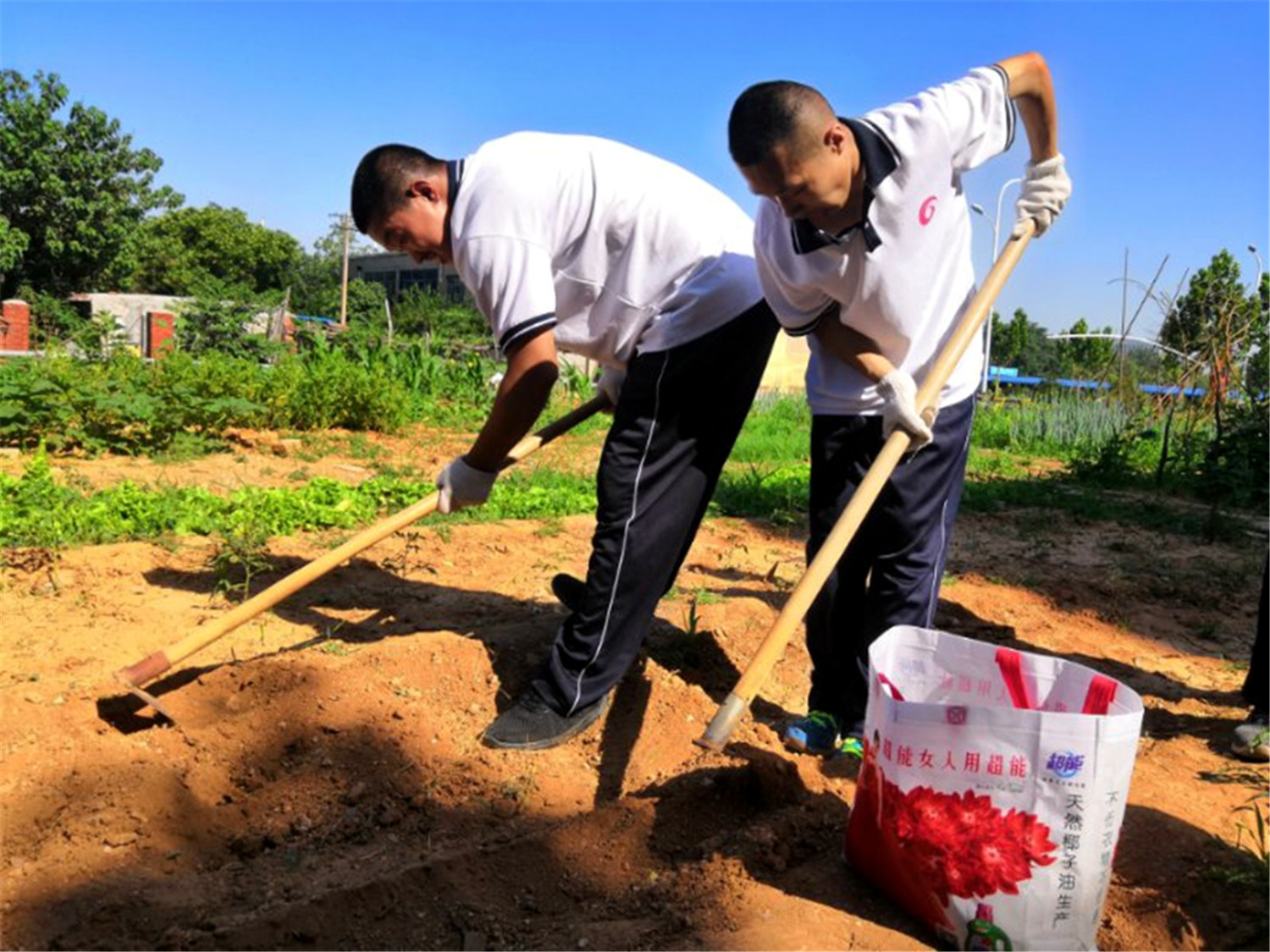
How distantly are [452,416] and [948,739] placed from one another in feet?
30.1

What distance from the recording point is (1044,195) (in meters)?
2.76

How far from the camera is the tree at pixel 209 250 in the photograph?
45.9m

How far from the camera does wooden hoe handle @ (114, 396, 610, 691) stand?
9.02 ft

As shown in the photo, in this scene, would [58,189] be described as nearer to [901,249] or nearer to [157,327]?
[157,327]

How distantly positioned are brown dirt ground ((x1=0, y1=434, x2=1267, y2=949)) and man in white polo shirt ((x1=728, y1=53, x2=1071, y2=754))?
43 cm

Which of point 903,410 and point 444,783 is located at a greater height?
point 903,410

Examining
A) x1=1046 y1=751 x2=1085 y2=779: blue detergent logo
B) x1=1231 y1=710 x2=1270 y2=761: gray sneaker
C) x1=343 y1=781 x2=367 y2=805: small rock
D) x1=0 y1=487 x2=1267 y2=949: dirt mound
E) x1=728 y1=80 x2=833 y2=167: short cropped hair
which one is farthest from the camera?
x1=1231 y1=710 x2=1270 y2=761: gray sneaker

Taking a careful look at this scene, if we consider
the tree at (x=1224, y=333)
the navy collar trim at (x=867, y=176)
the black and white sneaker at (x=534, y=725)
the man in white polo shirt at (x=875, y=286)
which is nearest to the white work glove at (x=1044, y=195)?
the man in white polo shirt at (x=875, y=286)

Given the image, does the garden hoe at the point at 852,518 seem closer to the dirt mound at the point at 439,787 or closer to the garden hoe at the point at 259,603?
the dirt mound at the point at 439,787

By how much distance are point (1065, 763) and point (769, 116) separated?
1446 mm

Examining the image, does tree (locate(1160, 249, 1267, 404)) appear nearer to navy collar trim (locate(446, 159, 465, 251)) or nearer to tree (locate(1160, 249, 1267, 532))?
tree (locate(1160, 249, 1267, 532))

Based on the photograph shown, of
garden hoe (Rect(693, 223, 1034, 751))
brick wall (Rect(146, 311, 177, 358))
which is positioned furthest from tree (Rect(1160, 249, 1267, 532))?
brick wall (Rect(146, 311, 177, 358))

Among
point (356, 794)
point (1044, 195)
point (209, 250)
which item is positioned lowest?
point (356, 794)

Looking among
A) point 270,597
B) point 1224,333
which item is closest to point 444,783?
point 270,597
